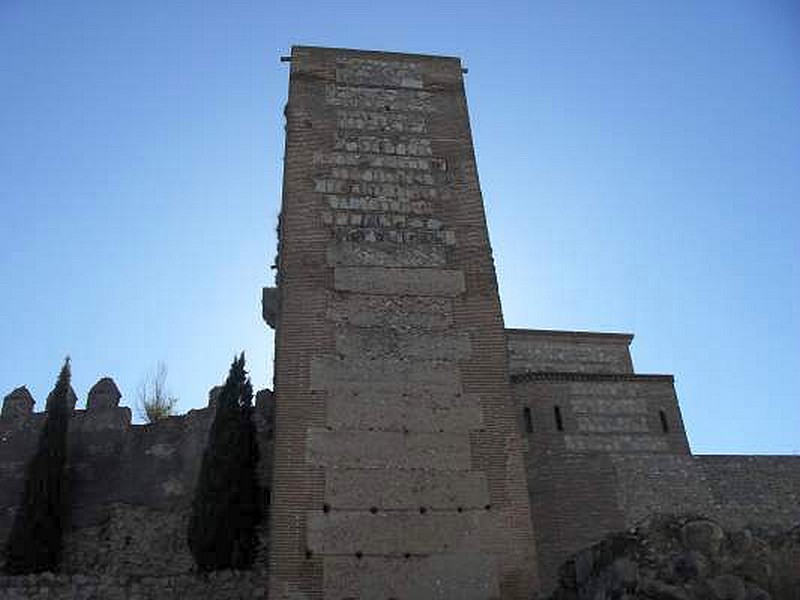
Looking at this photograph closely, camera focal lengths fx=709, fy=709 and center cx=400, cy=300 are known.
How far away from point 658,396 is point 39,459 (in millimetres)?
11738

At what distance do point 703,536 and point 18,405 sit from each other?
1407cm

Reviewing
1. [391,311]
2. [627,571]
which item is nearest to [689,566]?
[627,571]

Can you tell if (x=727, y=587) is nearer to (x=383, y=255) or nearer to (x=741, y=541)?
(x=741, y=541)

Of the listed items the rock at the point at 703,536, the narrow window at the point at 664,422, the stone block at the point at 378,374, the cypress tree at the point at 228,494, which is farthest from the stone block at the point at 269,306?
the narrow window at the point at 664,422

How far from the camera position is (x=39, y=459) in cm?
1279

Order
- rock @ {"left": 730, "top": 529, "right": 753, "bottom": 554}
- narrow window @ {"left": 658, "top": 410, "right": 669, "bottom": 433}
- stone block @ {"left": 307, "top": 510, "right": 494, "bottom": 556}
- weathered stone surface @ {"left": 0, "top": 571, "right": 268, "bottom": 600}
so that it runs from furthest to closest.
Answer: narrow window @ {"left": 658, "top": 410, "right": 669, "bottom": 433} → weathered stone surface @ {"left": 0, "top": 571, "right": 268, "bottom": 600} → stone block @ {"left": 307, "top": 510, "right": 494, "bottom": 556} → rock @ {"left": 730, "top": 529, "right": 753, "bottom": 554}

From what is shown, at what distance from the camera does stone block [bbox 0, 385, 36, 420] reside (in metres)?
14.2

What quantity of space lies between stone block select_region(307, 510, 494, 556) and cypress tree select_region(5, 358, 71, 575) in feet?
27.4

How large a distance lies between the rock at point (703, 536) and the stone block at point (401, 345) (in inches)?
111

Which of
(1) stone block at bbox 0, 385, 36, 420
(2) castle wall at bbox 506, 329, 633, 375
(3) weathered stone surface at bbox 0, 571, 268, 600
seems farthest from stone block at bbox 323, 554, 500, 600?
(1) stone block at bbox 0, 385, 36, 420

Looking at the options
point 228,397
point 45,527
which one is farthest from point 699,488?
point 45,527

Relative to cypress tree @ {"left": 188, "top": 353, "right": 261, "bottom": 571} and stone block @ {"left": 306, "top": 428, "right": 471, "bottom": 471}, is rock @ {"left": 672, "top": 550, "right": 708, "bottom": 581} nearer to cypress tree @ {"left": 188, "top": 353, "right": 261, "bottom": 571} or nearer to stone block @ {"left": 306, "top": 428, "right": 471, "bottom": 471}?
stone block @ {"left": 306, "top": 428, "right": 471, "bottom": 471}

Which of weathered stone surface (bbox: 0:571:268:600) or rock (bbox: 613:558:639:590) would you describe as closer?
rock (bbox: 613:558:639:590)

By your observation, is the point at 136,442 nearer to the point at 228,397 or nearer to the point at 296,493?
the point at 228,397
